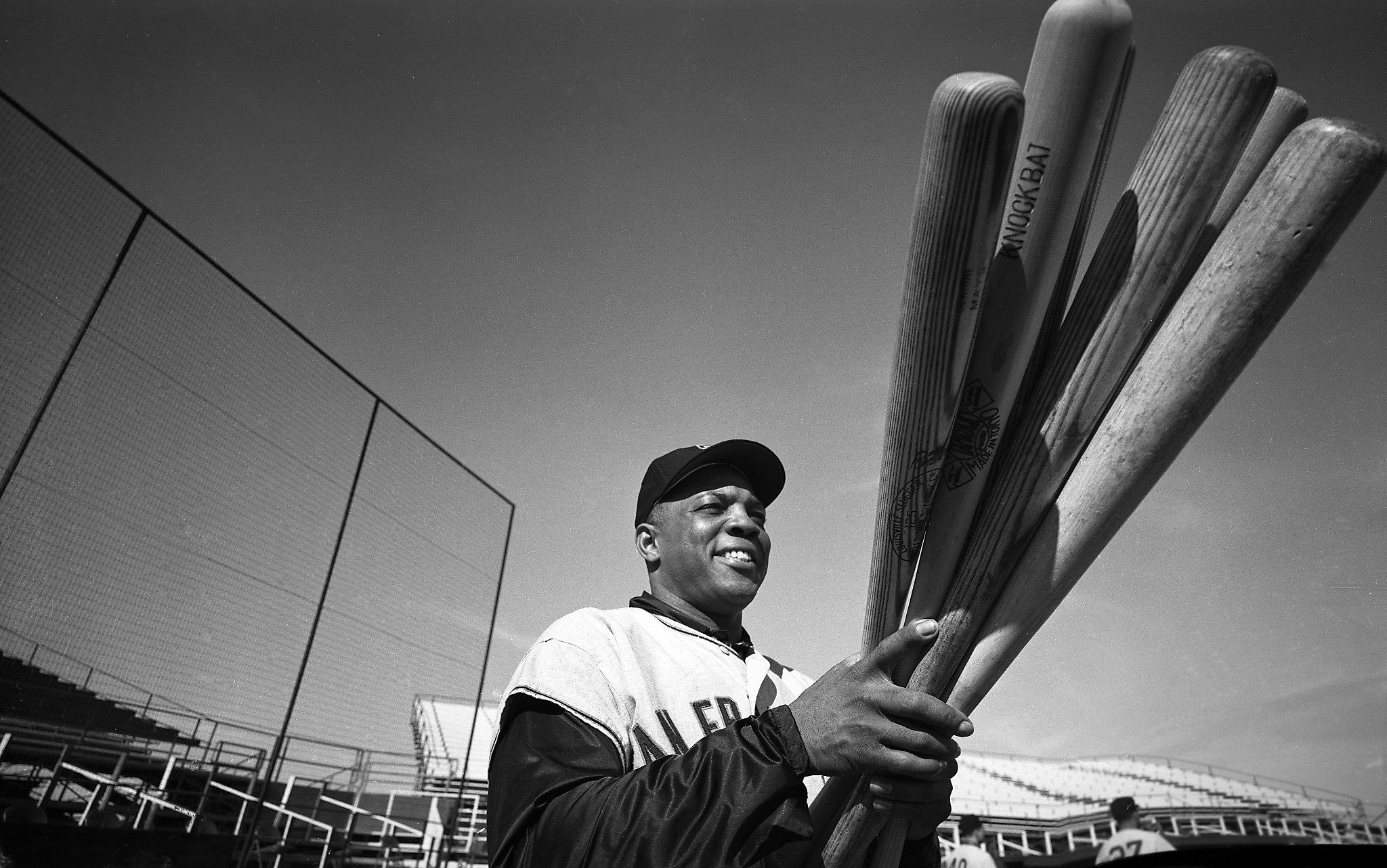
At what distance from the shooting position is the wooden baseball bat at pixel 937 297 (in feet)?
2.15

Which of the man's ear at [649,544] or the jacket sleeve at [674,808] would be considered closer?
the jacket sleeve at [674,808]

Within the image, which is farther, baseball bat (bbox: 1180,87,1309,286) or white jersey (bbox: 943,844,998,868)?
Answer: white jersey (bbox: 943,844,998,868)

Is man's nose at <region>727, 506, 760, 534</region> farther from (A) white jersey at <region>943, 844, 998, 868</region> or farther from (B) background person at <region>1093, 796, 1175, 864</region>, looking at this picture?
(A) white jersey at <region>943, 844, 998, 868</region>

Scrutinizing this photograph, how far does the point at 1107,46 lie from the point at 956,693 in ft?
2.17

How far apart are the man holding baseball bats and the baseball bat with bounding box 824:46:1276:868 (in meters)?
0.07

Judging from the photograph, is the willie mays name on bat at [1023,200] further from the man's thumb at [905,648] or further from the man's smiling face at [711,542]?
the man's smiling face at [711,542]

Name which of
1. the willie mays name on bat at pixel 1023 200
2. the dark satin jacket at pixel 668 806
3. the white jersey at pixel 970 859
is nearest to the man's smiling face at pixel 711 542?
the dark satin jacket at pixel 668 806

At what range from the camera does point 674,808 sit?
0.93 metres

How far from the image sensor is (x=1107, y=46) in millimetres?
687

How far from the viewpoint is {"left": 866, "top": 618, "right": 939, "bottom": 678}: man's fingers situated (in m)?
0.82

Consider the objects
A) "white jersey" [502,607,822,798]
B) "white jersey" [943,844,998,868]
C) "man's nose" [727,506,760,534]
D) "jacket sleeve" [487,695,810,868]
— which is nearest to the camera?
"jacket sleeve" [487,695,810,868]

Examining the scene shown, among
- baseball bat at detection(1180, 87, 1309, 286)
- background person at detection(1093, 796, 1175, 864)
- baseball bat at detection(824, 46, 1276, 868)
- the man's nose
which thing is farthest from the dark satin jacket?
background person at detection(1093, 796, 1175, 864)

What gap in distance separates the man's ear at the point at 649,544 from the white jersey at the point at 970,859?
4608 mm

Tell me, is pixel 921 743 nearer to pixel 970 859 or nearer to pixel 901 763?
pixel 901 763
